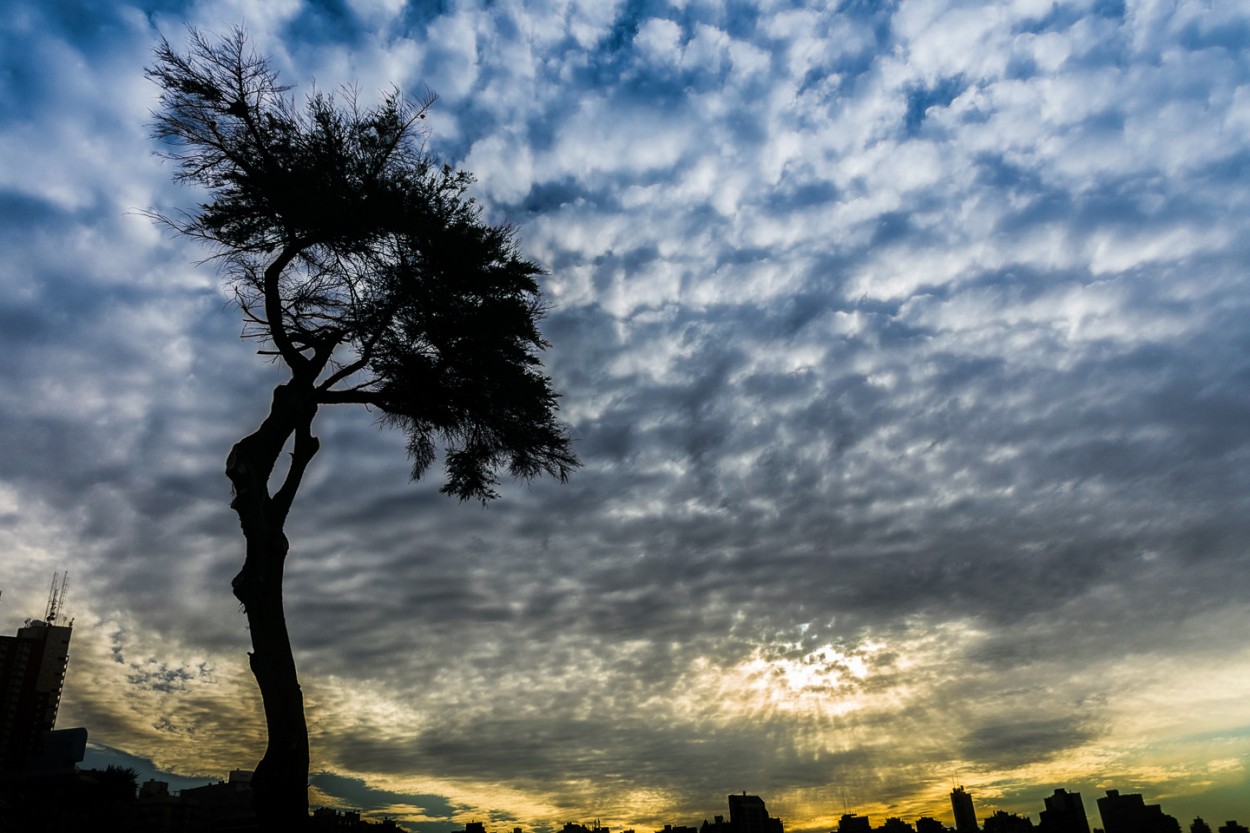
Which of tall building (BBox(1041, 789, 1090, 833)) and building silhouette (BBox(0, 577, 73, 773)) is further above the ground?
building silhouette (BBox(0, 577, 73, 773))

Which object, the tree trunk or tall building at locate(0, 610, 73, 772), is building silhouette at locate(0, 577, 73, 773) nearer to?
tall building at locate(0, 610, 73, 772)

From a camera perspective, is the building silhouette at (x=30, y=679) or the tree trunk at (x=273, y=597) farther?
the building silhouette at (x=30, y=679)

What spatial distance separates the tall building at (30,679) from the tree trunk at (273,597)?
445 ft

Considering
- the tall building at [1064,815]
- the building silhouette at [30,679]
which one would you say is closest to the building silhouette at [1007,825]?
the tall building at [1064,815]

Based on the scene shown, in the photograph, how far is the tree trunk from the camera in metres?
10.6

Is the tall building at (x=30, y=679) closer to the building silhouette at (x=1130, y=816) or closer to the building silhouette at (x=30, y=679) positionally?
the building silhouette at (x=30, y=679)

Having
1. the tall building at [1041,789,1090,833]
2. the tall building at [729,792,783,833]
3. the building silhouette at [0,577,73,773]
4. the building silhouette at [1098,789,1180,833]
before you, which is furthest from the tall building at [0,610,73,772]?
the building silhouette at [1098,789,1180,833]

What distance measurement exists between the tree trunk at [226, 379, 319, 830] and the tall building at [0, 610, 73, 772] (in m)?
136

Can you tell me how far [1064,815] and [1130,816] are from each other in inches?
1169

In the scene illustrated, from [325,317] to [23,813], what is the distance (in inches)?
1745

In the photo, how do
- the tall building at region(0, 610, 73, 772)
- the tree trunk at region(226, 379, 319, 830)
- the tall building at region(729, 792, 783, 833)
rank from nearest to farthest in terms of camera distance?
the tree trunk at region(226, 379, 319, 830) → the tall building at region(0, 610, 73, 772) → the tall building at region(729, 792, 783, 833)

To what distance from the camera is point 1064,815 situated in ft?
570

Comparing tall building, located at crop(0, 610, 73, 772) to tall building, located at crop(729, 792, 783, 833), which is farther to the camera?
tall building, located at crop(729, 792, 783, 833)

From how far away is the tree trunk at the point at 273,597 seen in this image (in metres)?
10.6
